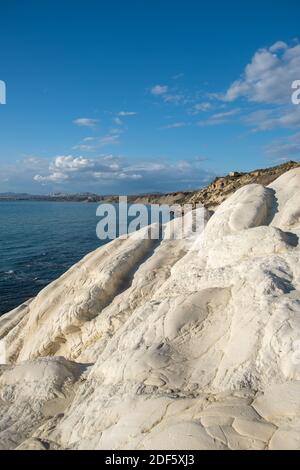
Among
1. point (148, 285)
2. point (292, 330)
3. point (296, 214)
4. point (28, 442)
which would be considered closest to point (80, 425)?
point (28, 442)

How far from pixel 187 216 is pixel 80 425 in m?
13.5

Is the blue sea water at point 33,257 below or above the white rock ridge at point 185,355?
below

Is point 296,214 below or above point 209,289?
above

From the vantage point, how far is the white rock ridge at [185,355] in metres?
6.95

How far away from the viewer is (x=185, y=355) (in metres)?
9.36

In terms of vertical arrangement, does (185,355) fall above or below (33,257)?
above

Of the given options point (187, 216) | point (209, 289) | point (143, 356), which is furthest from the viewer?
point (187, 216)

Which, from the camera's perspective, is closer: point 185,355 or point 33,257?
point 185,355

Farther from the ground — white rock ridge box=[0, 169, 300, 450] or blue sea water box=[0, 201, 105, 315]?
white rock ridge box=[0, 169, 300, 450]

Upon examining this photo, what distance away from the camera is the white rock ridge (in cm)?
695

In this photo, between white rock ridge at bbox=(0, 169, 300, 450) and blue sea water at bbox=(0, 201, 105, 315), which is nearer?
white rock ridge at bbox=(0, 169, 300, 450)

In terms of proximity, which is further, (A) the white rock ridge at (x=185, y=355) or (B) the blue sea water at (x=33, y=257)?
(B) the blue sea water at (x=33, y=257)
